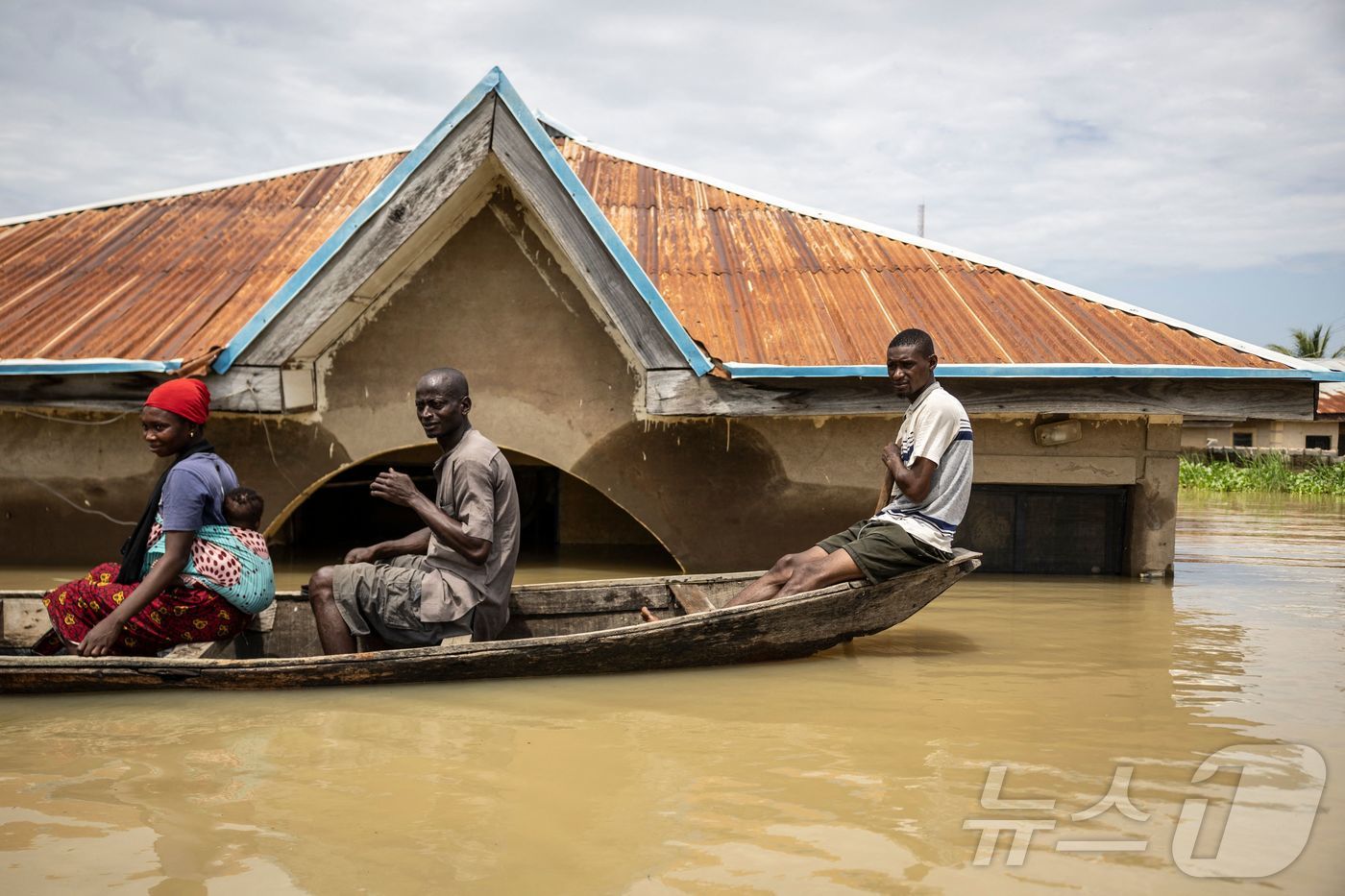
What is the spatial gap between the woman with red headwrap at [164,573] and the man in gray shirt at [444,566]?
511 millimetres

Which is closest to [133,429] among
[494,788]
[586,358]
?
[586,358]

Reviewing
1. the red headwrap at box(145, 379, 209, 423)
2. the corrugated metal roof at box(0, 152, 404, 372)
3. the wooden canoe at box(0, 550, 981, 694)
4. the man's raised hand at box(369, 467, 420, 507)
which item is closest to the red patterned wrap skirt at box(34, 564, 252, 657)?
the wooden canoe at box(0, 550, 981, 694)

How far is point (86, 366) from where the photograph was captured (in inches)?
285

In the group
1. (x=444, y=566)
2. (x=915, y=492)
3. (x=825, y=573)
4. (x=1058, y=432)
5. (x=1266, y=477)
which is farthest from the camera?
(x=1266, y=477)

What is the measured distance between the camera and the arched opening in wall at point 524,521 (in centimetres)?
1010

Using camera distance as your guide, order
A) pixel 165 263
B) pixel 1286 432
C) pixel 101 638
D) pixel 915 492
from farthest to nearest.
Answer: pixel 1286 432
pixel 165 263
pixel 915 492
pixel 101 638

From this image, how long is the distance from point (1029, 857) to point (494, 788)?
176 cm

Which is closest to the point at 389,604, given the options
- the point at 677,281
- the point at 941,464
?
the point at 941,464

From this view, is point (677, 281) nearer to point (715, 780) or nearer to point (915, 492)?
point (915, 492)

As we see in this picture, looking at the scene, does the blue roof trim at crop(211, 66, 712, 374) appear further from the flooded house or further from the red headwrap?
the red headwrap

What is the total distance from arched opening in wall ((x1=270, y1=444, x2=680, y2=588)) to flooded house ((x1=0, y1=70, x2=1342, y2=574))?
1942 millimetres

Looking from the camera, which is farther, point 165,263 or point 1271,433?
point 1271,433

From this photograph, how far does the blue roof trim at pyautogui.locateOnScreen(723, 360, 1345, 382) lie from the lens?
7.10 m

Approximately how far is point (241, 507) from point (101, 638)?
802 millimetres
